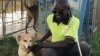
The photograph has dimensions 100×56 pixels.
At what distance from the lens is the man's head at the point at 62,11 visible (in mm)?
4340

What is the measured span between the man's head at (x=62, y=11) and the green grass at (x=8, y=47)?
9.53 ft

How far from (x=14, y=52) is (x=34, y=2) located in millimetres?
2829

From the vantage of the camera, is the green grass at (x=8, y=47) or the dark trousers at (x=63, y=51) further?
the green grass at (x=8, y=47)

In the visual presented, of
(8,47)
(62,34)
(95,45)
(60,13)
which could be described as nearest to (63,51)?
(62,34)

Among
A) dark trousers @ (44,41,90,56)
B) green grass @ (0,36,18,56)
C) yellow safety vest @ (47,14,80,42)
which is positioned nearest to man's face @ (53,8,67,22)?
yellow safety vest @ (47,14,80,42)

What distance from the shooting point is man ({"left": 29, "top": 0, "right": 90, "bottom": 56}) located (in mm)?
4359

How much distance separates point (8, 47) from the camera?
299 inches

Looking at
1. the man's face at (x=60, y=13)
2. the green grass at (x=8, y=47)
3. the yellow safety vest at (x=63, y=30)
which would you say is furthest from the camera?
the green grass at (x=8, y=47)

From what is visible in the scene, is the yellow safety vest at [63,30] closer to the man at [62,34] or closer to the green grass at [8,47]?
the man at [62,34]

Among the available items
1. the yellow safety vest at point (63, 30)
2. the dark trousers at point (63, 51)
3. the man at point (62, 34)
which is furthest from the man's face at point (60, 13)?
the dark trousers at point (63, 51)

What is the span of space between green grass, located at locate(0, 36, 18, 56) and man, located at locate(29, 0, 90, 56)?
268 cm

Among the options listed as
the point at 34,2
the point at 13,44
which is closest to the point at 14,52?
the point at 13,44

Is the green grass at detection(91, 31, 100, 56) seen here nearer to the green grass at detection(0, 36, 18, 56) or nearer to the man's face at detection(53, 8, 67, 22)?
the green grass at detection(0, 36, 18, 56)

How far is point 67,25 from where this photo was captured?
14.7 ft
